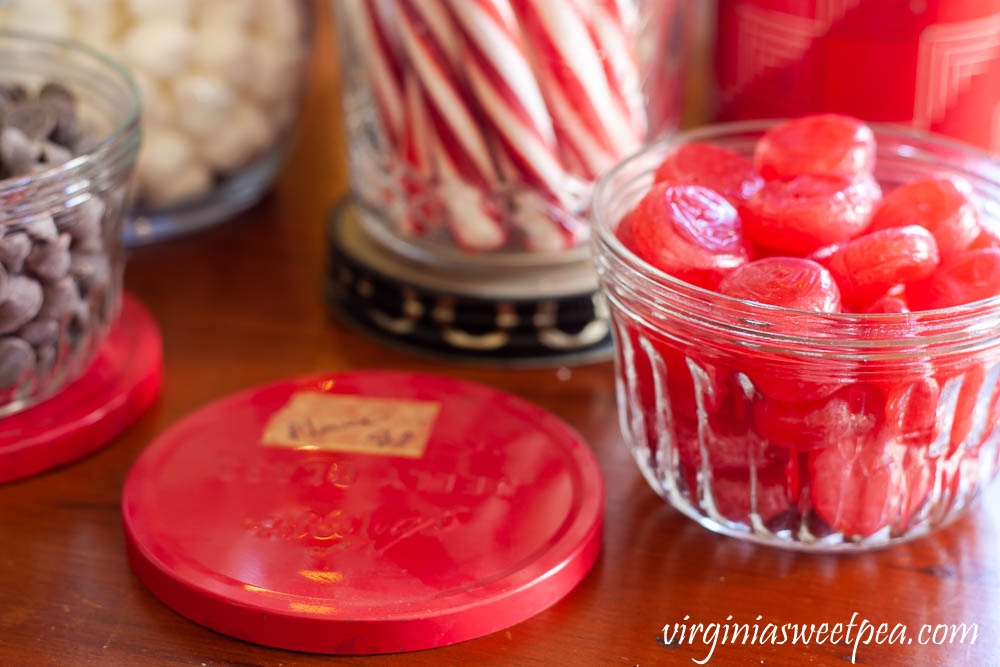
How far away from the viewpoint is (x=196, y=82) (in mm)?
962

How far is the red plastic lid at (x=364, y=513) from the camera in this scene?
0.62 m

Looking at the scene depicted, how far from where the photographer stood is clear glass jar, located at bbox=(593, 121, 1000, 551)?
597mm

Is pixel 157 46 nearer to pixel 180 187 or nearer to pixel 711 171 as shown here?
pixel 180 187

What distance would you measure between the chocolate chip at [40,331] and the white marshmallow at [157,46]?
0.92 feet

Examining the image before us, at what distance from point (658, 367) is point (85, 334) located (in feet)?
1.27

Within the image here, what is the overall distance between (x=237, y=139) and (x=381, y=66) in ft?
0.71

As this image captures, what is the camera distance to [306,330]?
0.93m

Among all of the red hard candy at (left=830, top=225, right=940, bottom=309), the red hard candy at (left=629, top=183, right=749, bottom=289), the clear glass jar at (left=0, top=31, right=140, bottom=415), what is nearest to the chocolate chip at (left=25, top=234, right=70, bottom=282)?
the clear glass jar at (left=0, top=31, right=140, bottom=415)

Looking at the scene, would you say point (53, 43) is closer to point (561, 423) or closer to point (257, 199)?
point (257, 199)

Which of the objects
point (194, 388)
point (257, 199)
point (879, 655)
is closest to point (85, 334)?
point (194, 388)

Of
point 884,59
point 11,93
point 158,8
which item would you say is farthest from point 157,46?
point 884,59

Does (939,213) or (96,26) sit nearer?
(939,213)

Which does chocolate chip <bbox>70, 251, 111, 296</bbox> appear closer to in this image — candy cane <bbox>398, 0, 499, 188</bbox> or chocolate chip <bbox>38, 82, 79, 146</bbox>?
chocolate chip <bbox>38, 82, 79, 146</bbox>

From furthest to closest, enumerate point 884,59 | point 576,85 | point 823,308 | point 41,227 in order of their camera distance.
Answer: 1. point 884,59
2. point 576,85
3. point 41,227
4. point 823,308
